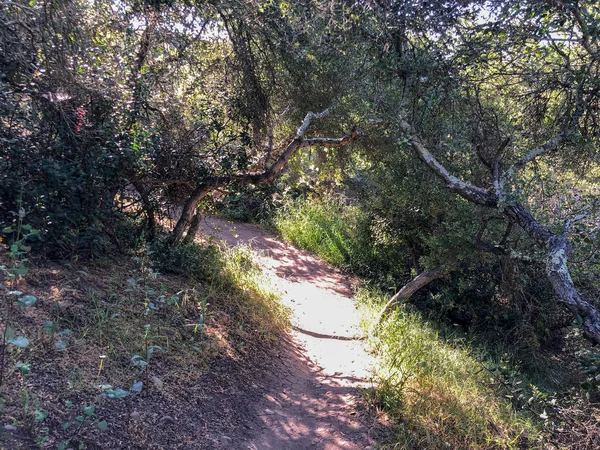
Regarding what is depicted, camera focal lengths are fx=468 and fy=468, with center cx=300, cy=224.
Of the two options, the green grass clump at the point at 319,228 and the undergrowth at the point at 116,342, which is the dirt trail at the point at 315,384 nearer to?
the undergrowth at the point at 116,342

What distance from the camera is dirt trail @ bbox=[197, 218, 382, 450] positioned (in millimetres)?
4109

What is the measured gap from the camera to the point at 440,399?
4.68 m

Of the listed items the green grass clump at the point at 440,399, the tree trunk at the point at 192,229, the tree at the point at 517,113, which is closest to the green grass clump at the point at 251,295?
the tree trunk at the point at 192,229

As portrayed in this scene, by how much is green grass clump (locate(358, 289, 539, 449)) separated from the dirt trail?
29 cm

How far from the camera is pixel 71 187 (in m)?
4.30

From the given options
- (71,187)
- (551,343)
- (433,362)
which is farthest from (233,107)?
(551,343)

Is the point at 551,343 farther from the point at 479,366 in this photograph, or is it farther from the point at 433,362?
the point at 433,362

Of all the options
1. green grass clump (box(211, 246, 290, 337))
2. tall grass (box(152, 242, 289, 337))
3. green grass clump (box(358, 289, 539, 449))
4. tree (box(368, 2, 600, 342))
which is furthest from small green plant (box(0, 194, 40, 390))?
tree (box(368, 2, 600, 342))

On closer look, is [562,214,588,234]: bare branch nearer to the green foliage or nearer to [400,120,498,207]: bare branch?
[400,120,498,207]: bare branch

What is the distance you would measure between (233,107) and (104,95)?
2192 millimetres

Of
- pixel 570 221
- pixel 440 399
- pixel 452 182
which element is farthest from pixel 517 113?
pixel 440 399

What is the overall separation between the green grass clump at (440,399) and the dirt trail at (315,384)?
29 centimetres

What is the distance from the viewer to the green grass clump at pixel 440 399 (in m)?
4.20

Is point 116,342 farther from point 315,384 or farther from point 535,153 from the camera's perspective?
point 535,153
